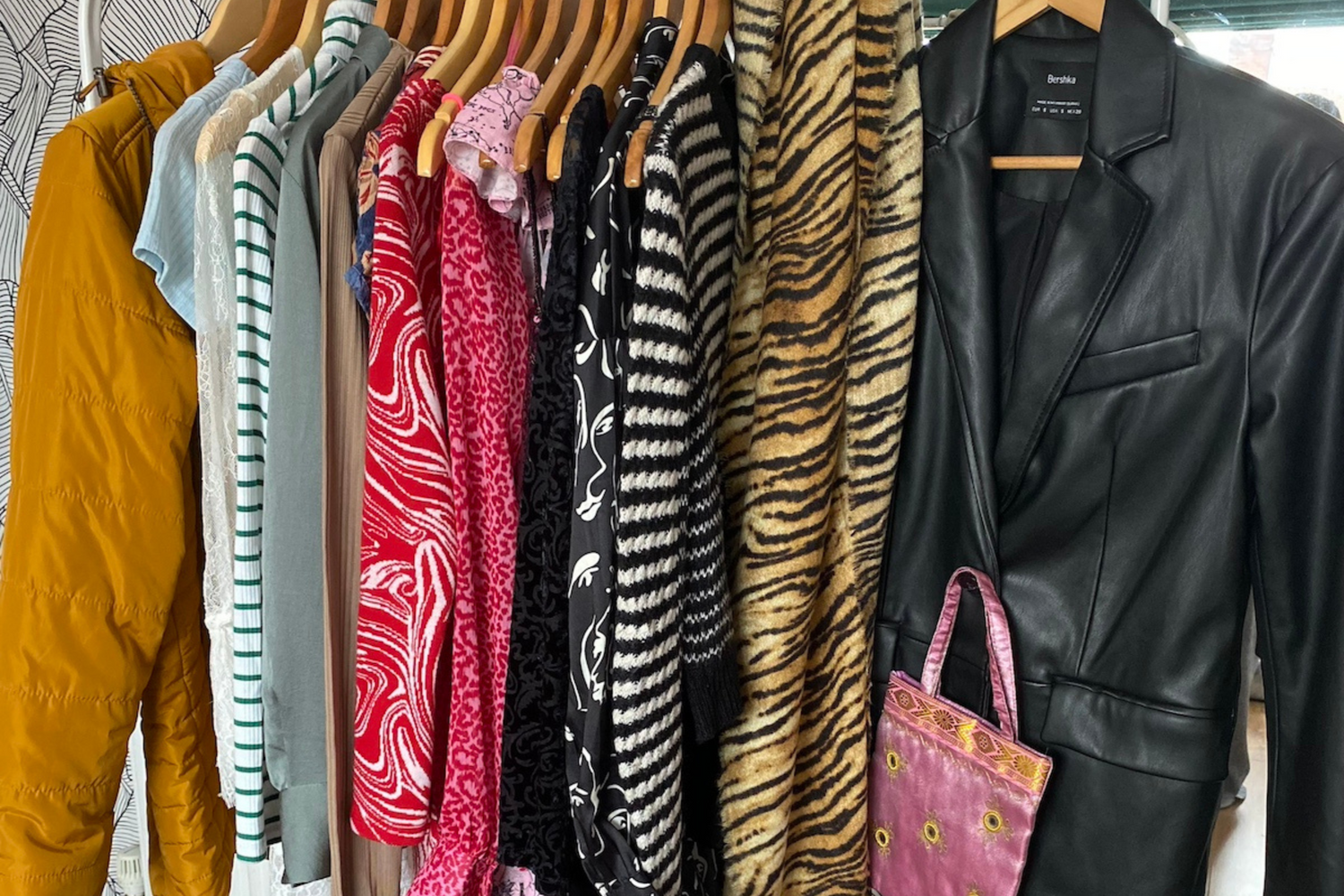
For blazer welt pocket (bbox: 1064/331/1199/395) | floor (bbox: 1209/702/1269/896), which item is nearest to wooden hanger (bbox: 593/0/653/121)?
blazer welt pocket (bbox: 1064/331/1199/395)

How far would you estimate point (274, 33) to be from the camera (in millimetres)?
948

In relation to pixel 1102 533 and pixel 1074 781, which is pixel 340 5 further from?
pixel 1074 781

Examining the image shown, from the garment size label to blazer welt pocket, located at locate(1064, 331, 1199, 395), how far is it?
0.27 metres

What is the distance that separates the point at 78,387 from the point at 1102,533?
96cm

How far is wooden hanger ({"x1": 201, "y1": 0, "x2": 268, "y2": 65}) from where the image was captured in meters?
0.95

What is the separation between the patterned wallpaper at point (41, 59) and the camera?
141 cm

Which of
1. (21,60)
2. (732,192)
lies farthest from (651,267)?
(21,60)

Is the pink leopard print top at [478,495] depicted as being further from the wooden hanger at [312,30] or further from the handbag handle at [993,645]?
the handbag handle at [993,645]

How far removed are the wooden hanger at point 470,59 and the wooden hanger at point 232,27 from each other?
10.8 inches

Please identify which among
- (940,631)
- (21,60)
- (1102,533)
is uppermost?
(21,60)

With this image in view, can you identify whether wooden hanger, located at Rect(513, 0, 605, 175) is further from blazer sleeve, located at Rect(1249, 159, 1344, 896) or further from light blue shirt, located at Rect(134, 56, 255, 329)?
blazer sleeve, located at Rect(1249, 159, 1344, 896)

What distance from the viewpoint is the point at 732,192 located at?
2.56 ft

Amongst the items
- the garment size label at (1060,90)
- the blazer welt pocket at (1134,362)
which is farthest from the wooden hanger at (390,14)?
the blazer welt pocket at (1134,362)

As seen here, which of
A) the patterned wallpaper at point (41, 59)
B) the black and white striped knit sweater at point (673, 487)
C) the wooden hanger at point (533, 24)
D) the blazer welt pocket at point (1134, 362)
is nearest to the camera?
the black and white striped knit sweater at point (673, 487)
